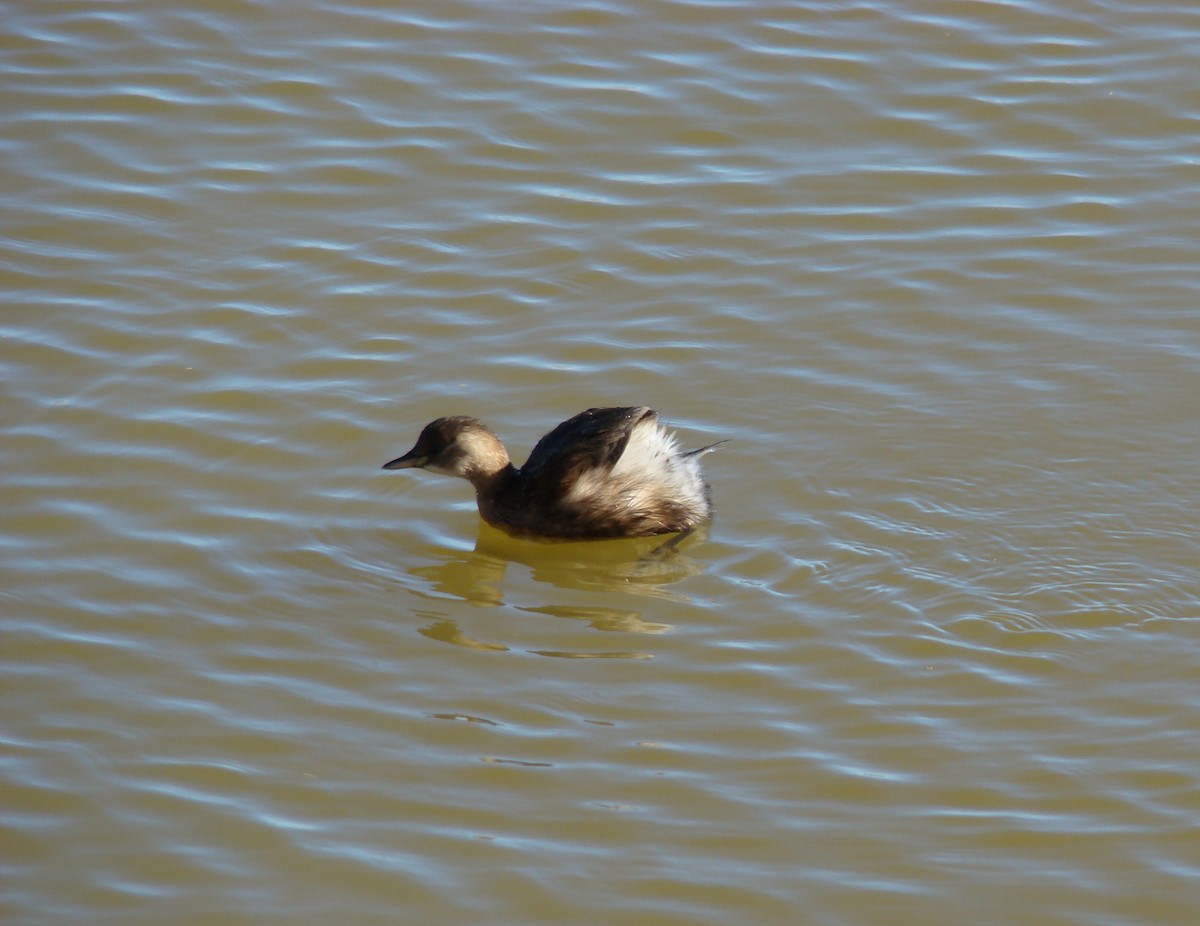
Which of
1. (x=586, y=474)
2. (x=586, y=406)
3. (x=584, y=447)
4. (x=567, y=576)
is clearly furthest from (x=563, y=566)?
(x=586, y=406)

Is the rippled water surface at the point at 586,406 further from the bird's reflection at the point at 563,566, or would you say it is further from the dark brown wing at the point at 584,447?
the dark brown wing at the point at 584,447

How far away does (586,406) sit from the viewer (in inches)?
301

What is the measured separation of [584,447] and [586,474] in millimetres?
106

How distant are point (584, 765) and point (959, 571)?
1.70m

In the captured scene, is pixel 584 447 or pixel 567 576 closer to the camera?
pixel 567 576

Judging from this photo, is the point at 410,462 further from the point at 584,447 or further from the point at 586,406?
the point at 586,406

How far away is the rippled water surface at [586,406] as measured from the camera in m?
5.09

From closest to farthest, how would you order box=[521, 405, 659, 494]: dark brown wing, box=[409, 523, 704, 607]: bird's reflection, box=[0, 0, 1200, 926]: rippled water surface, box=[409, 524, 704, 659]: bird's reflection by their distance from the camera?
box=[0, 0, 1200, 926]: rippled water surface
box=[409, 524, 704, 659]: bird's reflection
box=[409, 523, 704, 607]: bird's reflection
box=[521, 405, 659, 494]: dark brown wing

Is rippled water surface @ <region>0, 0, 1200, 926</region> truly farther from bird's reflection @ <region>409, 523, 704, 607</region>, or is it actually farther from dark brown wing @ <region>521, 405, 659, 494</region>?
dark brown wing @ <region>521, 405, 659, 494</region>

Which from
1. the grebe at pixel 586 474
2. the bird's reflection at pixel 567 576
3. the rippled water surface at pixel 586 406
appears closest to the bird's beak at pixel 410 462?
the grebe at pixel 586 474

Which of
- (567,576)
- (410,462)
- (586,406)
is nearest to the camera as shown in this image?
(567,576)

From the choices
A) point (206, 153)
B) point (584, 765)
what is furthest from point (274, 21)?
point (584, 765)

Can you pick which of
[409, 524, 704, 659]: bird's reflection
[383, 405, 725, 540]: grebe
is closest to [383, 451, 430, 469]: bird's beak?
[383, 405, 725, 540]: grebe

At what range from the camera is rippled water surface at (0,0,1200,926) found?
5094 millimetres
